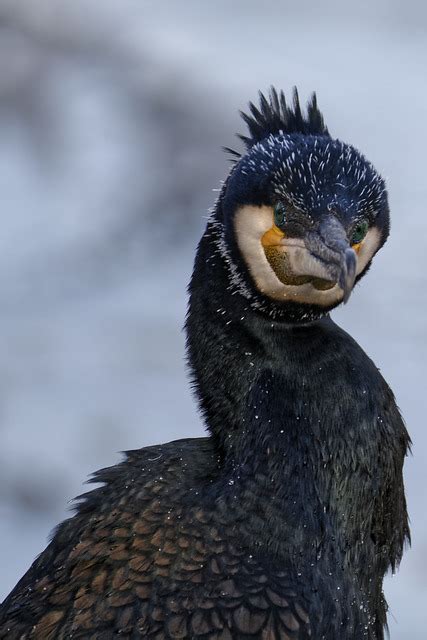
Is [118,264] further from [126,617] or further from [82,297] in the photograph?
[126,617]

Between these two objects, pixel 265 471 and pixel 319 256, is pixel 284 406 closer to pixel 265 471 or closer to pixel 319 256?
pixel 265 471

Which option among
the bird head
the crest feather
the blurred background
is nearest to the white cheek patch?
the bird head

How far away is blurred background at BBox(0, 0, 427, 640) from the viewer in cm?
693

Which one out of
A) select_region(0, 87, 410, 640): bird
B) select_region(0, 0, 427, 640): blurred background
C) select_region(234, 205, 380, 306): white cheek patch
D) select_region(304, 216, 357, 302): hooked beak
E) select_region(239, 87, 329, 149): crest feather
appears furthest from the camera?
select_region(0, 0, 427, 640): blurred background

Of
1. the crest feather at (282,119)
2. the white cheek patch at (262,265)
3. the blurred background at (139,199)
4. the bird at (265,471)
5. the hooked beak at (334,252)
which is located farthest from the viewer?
the blurred background at (139,199)

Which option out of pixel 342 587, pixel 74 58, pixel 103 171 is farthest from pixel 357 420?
pixel 74 58

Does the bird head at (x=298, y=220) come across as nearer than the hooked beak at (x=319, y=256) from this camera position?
No

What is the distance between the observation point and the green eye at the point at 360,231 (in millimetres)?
3494

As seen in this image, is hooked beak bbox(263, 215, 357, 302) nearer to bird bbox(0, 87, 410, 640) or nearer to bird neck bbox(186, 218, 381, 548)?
bird bbox(0, 87, 410, 640)

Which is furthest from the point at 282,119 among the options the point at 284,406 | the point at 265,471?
the point at 265,471

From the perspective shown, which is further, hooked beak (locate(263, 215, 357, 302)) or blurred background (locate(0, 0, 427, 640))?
blurred background (locate(0, 0, 427, 640))

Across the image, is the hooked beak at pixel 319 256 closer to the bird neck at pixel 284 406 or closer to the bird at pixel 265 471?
the bird at pixel 265 471

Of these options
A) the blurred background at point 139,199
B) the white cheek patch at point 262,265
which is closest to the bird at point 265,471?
the white cheek patch at point 262,265

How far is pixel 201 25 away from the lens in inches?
388
